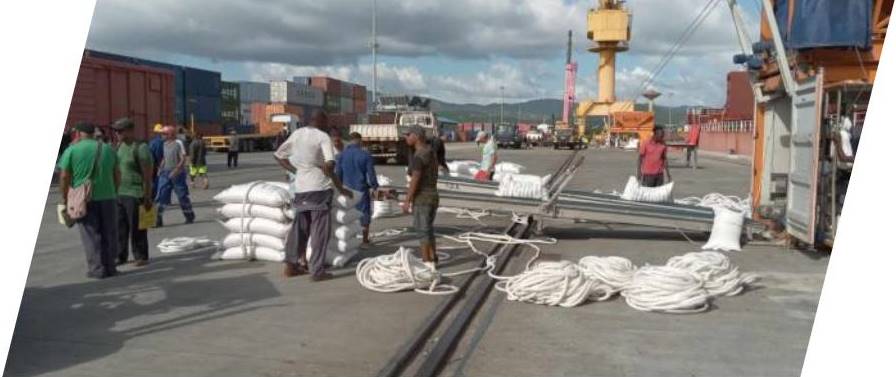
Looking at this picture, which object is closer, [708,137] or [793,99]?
[793,99]

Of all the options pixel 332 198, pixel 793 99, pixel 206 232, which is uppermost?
pixel 793 99

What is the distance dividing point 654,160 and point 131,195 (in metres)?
8.45

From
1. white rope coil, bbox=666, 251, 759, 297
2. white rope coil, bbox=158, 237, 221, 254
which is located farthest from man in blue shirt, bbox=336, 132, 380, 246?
white rope coil, bbox=666, 251, 759, 297

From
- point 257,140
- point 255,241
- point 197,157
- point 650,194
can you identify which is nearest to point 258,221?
point 255,241

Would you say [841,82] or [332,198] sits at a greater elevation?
[841,82]

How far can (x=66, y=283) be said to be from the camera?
7.46 meters

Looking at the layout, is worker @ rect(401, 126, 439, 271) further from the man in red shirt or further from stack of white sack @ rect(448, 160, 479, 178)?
stack of white sack @ rect(448, 160, 479, 178)

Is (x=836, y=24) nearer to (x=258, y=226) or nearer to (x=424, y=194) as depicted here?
(x=424, y=194)

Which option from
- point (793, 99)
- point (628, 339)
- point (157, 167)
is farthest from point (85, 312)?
point (793, 99)

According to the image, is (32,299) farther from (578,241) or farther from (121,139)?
(578,241)

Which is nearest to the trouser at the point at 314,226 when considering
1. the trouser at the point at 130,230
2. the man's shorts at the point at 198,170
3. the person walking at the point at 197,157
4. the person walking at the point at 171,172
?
the trouser at the point at 130,230

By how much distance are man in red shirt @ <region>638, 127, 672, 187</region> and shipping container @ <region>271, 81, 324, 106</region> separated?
180 ft

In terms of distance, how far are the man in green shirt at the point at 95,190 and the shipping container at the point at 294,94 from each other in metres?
58.5

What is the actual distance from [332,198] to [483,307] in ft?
7.28
